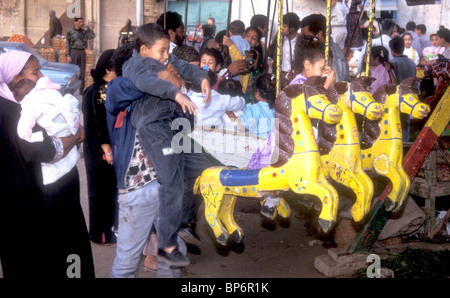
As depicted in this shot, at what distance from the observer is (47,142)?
288cm

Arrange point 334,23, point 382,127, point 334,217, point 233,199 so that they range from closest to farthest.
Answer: point 334,217 < point 382,127 < point 233,199 < point 334,23

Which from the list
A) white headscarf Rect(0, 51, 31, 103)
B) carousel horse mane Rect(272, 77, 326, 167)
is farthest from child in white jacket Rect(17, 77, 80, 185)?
carousel horse mane Rect(272, 77, 326, 167)

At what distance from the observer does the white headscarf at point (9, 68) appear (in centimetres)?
290

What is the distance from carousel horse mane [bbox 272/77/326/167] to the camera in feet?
9.78

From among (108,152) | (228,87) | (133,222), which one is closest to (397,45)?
(228,87)

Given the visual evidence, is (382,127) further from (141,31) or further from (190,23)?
(190,23)

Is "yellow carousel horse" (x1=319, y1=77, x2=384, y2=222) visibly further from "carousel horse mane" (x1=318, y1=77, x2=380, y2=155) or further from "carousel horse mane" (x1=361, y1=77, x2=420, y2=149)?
"carousel horse mane" (x1=361, y1=77, x2=420, y2=149)

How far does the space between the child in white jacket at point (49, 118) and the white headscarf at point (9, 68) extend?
0.36 feet

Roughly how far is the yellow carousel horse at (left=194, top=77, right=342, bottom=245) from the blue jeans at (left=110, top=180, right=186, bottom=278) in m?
0.38

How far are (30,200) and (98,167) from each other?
119cm

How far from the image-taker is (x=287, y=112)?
3025 millimetres

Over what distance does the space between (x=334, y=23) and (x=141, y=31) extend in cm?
416
